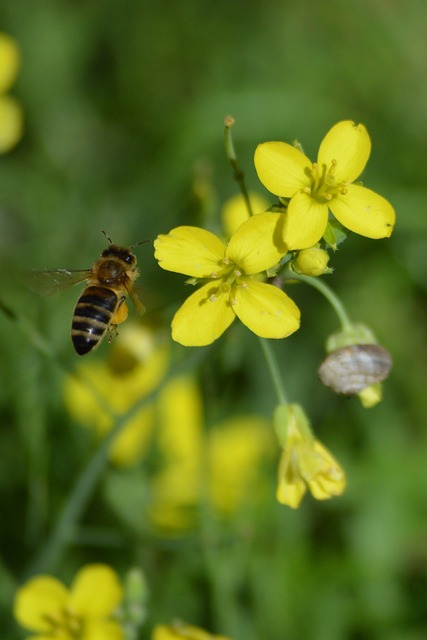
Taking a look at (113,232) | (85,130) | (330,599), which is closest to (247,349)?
(113,232)

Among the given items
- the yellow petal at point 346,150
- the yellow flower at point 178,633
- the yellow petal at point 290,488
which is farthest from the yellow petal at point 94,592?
the yellow petal at point 346,150

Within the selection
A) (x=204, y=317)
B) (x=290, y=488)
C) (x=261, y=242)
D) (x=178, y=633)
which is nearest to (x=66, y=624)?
(x=178, y=633)

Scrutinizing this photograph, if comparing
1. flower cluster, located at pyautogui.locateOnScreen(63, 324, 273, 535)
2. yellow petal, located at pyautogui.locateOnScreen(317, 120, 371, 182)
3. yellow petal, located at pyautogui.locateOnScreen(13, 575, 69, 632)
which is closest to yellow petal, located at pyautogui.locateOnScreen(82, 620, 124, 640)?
yellow petal, located at pyautogui.locateOnScreen(13, 575, 69, 632)

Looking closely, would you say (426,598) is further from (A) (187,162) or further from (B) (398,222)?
(A) (187,162)

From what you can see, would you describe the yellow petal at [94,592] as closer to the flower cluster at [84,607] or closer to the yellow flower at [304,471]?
the flower cluster at [84,607]

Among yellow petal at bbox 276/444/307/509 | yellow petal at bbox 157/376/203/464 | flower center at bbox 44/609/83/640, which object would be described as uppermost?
yellow petal at bbox 157/376/203/464

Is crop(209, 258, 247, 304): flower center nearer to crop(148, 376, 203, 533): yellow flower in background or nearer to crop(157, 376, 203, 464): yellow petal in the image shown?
crop(148, 376, 203, 533): yellow flower in background
